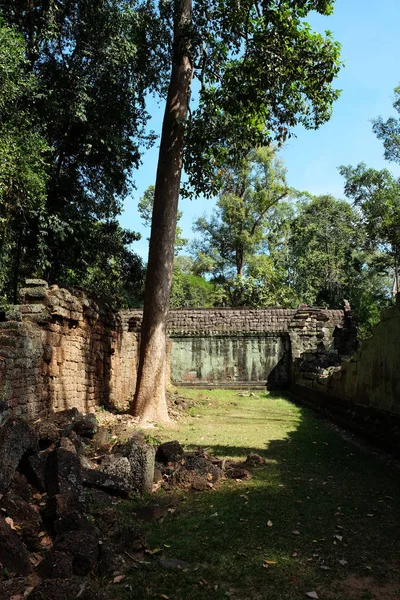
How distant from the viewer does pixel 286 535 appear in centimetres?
380

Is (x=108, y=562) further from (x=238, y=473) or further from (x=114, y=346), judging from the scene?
(x=114, y=346)

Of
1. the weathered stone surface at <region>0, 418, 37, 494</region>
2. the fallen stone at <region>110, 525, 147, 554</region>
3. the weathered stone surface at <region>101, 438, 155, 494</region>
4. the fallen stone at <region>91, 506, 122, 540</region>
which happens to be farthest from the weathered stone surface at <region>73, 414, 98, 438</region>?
the fallen stone at <region>110, 525, 147, 554</region>

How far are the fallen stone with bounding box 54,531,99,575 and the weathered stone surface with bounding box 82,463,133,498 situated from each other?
4.45 feet

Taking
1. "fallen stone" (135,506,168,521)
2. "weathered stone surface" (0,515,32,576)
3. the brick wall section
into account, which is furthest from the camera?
the brick wall section

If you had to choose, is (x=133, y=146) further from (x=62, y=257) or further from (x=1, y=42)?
(x=1, y=42)

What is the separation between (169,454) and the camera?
5.76 metres

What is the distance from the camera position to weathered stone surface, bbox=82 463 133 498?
461 cm

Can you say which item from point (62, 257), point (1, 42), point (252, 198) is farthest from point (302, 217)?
point (1, 42)

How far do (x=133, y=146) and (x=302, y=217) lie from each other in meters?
21.2

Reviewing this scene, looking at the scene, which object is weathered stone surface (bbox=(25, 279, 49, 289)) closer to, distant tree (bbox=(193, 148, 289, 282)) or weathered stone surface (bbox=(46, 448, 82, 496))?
weathered stone surface (bbox=(46, 448, 82, 496))

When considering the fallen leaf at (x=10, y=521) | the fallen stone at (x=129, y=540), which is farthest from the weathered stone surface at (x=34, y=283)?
the fallen stone at (x=129, y=540)

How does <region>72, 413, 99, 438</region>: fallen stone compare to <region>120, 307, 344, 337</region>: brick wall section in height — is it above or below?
below

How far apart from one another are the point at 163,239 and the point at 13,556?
7697 millimetres

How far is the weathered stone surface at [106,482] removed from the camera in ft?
15.1
